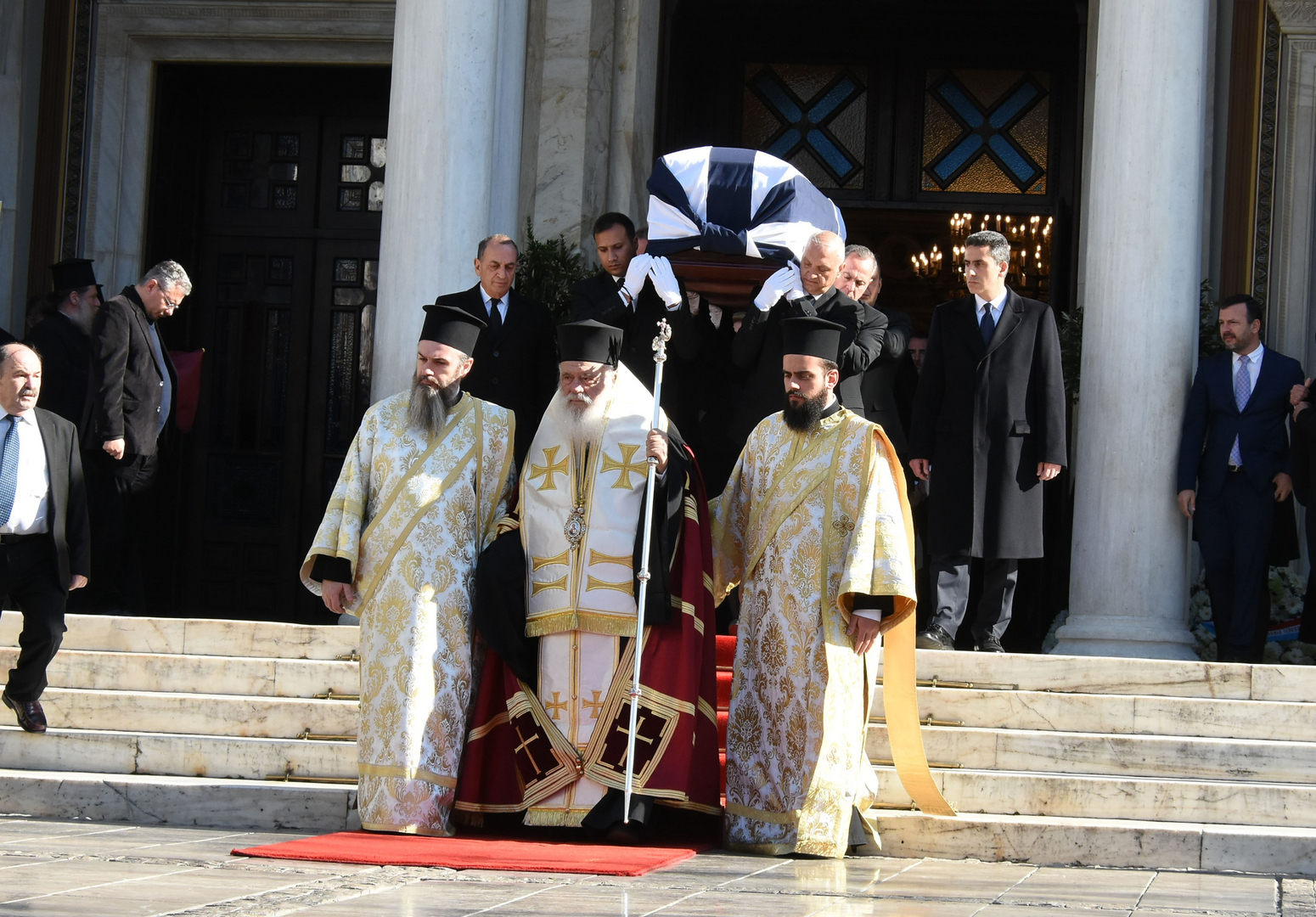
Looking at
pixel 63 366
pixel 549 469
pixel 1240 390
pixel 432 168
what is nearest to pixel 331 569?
pixel 549 469

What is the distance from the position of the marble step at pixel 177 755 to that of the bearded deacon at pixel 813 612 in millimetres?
1696

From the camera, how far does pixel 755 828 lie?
19.7 ft

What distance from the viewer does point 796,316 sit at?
22.9 feet

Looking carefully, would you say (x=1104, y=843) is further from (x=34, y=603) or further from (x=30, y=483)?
(x=30, y=483)

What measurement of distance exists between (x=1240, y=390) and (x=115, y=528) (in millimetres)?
5718

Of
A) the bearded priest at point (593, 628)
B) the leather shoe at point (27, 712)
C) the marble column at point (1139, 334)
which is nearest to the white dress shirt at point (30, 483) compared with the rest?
the leather shoe at point (27, 712)

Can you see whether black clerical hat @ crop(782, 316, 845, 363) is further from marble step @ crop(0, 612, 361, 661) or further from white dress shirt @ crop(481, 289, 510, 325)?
marble step @ crop(0, 612, 361, 661)

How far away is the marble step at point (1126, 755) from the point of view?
6461mm

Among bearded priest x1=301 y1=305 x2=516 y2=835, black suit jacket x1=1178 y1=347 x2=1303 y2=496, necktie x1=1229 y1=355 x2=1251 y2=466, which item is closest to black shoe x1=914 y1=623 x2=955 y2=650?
black suit jacket x1=1178 y1=347 x2=1303 y2=496

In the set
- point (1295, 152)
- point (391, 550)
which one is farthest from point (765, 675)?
point (1295, 152)

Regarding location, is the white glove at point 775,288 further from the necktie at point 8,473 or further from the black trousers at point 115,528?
the black trousers at point 115,528

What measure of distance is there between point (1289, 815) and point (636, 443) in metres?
2.75

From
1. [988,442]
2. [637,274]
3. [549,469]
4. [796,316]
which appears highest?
[637,274]

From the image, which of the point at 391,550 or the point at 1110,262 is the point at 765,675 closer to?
the point at 391,550
